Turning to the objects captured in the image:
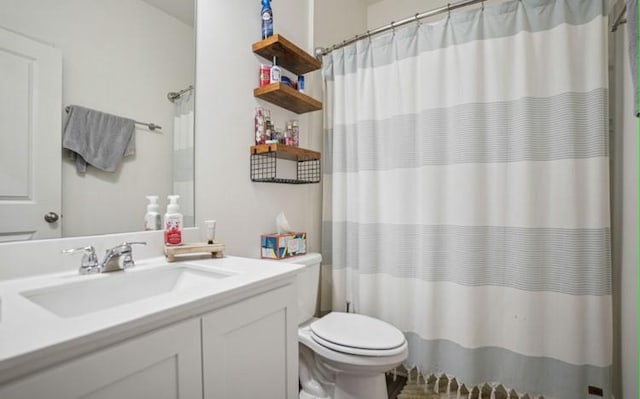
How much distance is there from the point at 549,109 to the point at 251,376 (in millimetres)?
1490

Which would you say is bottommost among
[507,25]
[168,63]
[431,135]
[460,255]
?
[460,255]

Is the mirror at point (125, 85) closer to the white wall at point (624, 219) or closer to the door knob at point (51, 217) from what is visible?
the door knob at point (51, 217)

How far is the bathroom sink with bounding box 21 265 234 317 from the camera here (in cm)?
73

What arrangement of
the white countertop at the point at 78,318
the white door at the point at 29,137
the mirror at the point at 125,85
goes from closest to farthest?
the white countertop at the point at 78,318, the white door at the point at 29,137, the mirror at the point at 125,85

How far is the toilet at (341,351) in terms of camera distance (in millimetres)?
1157

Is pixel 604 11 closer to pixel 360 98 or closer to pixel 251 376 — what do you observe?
pixel 360 98

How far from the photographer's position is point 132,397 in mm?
538

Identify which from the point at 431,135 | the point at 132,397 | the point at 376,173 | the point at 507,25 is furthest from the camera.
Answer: the point at 376,173

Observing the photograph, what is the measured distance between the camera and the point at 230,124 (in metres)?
1.34

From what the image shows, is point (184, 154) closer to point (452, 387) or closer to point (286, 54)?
point (286, 54)

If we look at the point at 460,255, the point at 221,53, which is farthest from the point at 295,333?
the point at 221,53

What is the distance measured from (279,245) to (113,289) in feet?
2.37

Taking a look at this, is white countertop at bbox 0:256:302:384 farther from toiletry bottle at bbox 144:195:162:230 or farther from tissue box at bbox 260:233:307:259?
tissue box at bbox 260:233:307:259

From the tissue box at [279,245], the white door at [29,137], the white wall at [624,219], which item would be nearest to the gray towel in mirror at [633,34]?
the white wall at [624,219]
